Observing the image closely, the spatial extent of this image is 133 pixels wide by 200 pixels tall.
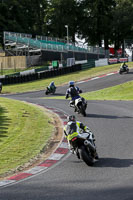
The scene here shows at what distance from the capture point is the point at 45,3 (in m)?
95.6

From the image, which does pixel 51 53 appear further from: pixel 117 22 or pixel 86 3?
pixel 86 3

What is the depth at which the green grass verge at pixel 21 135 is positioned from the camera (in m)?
10.6

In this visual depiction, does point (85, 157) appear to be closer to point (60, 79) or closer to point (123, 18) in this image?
point (60, 79)

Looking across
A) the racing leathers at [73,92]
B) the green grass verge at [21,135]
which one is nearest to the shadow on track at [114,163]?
the green grass verge at [21,135]

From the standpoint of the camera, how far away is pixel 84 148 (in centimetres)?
927

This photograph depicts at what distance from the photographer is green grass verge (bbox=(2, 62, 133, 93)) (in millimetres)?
44128

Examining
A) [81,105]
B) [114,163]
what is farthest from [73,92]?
[114,163]

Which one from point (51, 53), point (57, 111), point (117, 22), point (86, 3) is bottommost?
point (57, 111)

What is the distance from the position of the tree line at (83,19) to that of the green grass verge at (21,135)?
64.0m

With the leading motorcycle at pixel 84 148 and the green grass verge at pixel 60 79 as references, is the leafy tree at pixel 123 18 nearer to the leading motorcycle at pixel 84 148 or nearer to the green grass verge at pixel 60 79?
the green grass verge at pixel 60 79

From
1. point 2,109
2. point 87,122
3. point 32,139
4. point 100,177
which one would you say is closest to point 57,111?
point 2,109

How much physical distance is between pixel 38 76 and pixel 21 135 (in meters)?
37.1

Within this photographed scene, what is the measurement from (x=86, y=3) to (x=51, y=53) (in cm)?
2969

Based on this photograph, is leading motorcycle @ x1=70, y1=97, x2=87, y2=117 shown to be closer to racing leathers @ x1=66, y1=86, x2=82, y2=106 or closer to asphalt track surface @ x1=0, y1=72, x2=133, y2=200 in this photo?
racing leathers @ x1=66, y1=86, x2=82, y2=106
